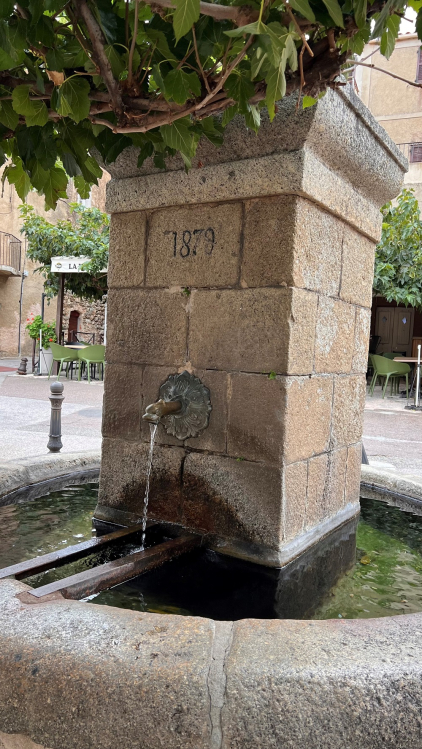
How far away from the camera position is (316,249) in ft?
7.27

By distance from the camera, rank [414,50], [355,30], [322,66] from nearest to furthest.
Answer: [355,30], [322,66], [414,50]

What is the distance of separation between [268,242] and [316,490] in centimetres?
101

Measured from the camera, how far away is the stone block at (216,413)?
2.22m

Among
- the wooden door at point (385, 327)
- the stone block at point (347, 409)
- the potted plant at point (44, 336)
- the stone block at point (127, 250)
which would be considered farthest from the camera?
the wooden door at point (385, 327)

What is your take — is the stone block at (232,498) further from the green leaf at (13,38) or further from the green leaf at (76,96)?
the green leaf at (13,38)

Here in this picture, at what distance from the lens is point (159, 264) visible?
2365 millimetres

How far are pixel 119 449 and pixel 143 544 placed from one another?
43 centimetres

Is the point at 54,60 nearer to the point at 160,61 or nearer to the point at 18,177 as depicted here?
the point at 160,61

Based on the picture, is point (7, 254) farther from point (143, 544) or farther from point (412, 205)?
point (143, 544)

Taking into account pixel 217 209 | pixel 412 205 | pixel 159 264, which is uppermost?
pixel 412 205

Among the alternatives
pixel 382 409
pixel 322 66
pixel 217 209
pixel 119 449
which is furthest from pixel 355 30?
pixel 382 409

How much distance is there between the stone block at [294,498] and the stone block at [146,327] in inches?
24.1

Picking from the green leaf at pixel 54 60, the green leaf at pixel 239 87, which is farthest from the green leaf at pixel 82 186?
the green leaf at pixel 239 87

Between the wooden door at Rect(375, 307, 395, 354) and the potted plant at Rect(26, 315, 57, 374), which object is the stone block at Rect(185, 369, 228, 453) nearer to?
the potted plant at Rect(26, 315, 57, 374)
